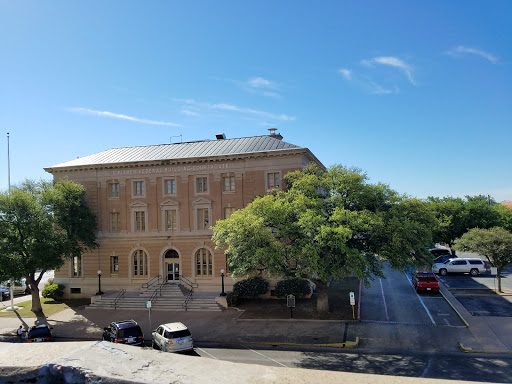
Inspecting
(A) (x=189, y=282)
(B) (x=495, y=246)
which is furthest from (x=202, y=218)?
(B) (x=495, y=246)

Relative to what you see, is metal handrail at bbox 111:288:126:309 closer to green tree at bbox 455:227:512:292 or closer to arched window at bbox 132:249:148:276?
arched window at bbox 132:249:148:276

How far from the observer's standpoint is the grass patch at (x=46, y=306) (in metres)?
33.7

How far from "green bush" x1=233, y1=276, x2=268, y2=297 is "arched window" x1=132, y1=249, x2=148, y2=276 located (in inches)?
404

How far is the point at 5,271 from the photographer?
3031cm

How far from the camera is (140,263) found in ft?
128

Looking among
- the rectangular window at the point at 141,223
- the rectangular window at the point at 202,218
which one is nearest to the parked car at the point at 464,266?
the rectangular window at the point at 202,218

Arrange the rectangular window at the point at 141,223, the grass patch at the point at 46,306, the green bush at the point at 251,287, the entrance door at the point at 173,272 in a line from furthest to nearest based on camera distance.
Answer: the rectangular window at the point at 141,223
the entrance door at the point at 173,272
the grass patch at the point at 46,306
the green bush at the point at 251,287

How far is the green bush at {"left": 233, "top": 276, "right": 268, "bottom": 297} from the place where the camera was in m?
33.6

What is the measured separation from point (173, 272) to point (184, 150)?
12212 mm

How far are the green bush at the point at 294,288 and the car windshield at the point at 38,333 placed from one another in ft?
56.3

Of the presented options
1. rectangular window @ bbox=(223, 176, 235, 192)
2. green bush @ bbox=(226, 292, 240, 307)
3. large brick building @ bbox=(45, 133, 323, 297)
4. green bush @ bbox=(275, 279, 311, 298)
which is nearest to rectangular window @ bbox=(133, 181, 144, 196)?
large brick building @ bbox=(45, 133, 323, 297)

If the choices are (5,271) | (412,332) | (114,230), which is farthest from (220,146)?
(412,332)

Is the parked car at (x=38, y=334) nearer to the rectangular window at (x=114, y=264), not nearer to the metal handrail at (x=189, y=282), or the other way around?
the metal handrail at (x=189, y=282)

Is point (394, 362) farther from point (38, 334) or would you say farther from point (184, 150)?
point (184, 150)
